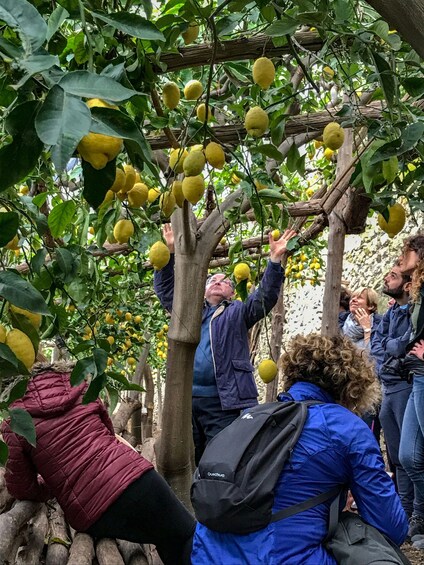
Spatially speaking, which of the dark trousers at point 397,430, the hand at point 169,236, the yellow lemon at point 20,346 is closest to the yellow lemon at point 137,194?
the yellow lemon at point 20,346

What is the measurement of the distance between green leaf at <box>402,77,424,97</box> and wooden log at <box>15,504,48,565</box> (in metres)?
2.14

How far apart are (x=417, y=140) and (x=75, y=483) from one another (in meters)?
1.86

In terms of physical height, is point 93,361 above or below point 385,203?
below

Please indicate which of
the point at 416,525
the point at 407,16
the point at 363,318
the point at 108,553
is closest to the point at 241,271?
the point at 108,553

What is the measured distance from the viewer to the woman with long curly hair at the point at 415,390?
3.38m

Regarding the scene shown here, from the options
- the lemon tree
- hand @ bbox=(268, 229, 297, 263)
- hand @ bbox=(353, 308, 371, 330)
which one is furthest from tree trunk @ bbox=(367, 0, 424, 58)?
hand @ bbox=(353, 308, 371, 330)

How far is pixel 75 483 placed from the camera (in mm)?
2600

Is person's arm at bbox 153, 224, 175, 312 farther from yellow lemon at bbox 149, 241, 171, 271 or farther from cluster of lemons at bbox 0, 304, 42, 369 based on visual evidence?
cluster of lemons at bbox 0, 304, 42, 369

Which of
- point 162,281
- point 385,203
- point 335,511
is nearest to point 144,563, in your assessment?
point 335,511

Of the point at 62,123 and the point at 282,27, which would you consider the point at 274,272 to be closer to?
the point at 282,27

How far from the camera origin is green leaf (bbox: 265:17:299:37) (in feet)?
4.64

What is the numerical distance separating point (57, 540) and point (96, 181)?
2.35 m

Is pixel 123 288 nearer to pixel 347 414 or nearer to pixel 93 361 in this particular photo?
pixel 347 414

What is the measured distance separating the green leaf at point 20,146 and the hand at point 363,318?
404 centimetres
